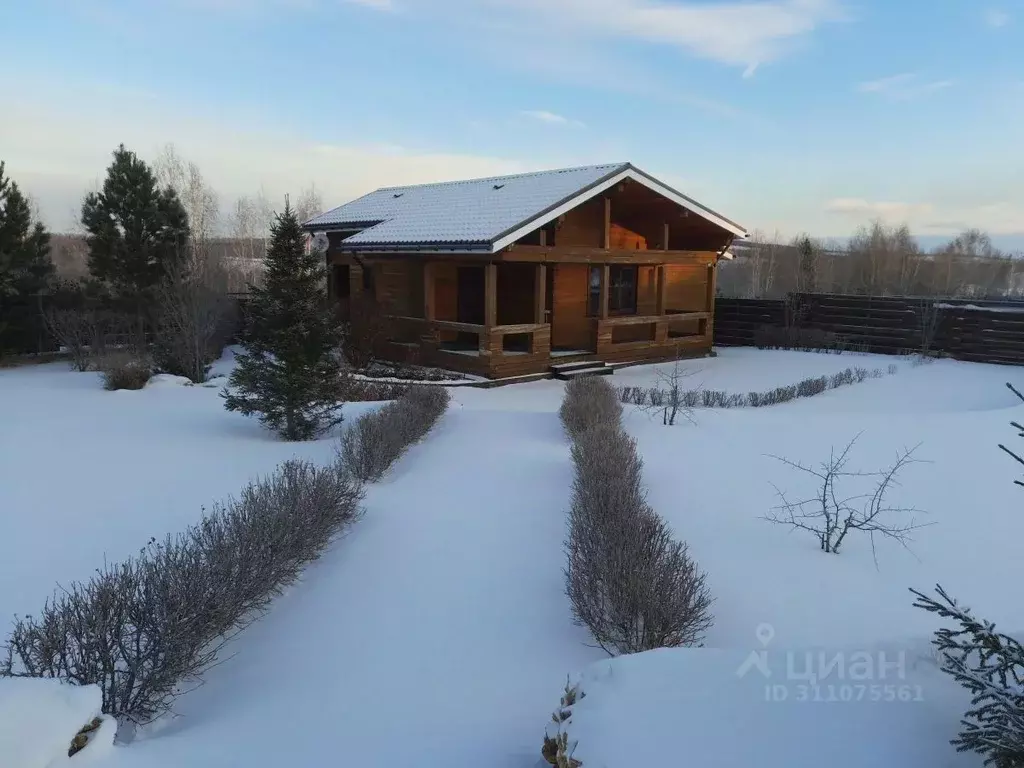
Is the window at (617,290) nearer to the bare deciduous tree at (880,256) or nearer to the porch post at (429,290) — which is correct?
the porch post at (429,290)

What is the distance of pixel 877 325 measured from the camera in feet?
64.9

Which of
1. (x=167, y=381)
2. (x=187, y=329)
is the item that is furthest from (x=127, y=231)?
(x=167, y=381)

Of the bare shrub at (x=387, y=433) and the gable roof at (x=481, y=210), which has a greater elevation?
the gable roof at (x=481, y=210)

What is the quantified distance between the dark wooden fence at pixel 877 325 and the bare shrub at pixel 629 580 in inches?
657

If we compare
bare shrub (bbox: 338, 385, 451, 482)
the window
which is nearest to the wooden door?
the window

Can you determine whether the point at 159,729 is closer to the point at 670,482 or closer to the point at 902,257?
the point at 670,482

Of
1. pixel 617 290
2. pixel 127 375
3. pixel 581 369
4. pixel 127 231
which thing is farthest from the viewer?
pixel 127 231

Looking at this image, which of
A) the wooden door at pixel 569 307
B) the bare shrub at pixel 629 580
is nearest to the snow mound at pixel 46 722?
the bare shrub at pixel 629 580

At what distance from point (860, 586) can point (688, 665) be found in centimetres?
237

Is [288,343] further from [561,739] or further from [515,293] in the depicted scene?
[515,293]

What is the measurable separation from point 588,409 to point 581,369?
19.7 feet

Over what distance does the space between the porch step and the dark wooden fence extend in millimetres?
7712

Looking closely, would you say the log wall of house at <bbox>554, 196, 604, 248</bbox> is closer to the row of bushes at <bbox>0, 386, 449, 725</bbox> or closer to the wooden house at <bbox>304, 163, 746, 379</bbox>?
the wooden house at <bbox>304, 163, 746, 379</bbox>

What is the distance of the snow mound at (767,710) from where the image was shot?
2.74m
